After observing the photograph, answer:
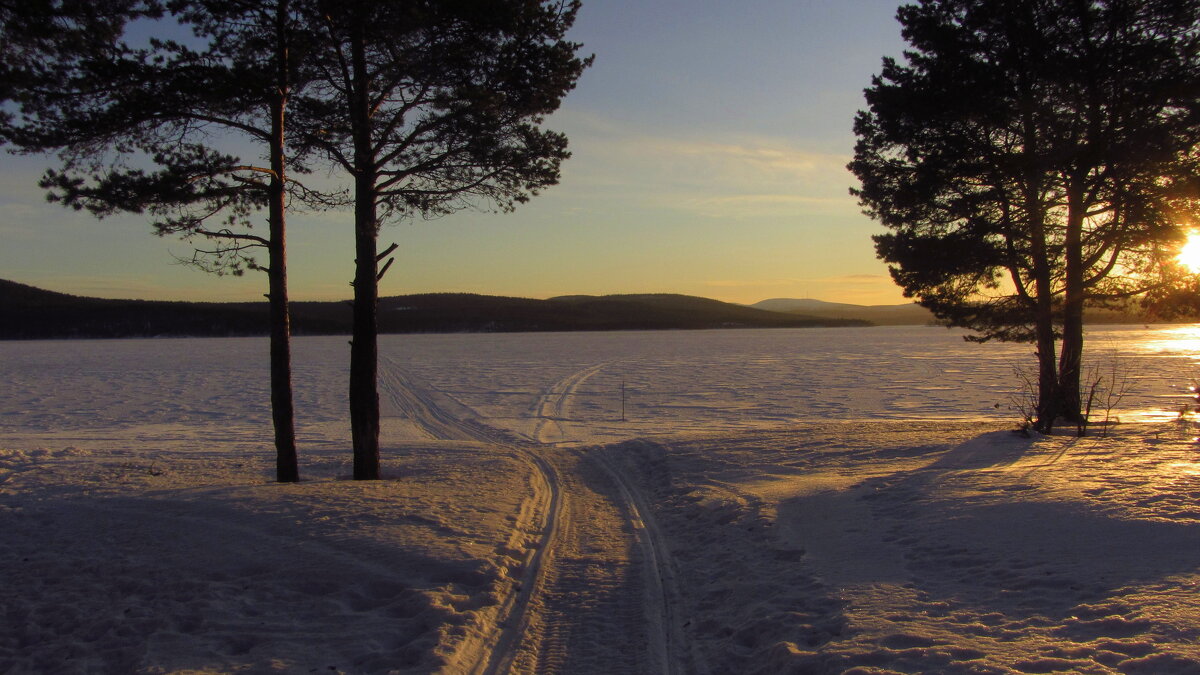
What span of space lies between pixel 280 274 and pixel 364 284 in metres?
1.02

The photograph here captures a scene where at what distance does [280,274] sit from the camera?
30.8 ft

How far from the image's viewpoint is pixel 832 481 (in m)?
9.16

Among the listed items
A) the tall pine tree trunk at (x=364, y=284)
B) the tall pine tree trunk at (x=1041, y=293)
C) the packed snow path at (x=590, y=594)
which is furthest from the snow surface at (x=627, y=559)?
the tall pine tree trunk at (x=1041, y=293)

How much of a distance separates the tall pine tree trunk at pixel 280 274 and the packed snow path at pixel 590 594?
3450 millimetres

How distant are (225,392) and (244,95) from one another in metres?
22.1

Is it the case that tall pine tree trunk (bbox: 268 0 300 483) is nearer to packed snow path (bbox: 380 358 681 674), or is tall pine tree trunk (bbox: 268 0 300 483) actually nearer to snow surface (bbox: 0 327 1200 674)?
snow surface (bbox: 0 327 1200 674)

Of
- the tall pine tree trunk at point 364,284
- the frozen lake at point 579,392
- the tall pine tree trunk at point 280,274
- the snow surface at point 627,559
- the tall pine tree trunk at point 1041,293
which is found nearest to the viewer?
the snow surface at point 627,559

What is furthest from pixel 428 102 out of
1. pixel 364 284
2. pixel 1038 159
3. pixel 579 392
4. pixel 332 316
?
pixel 332 316

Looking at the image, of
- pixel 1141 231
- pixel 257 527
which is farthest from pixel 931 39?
pixel 257 527

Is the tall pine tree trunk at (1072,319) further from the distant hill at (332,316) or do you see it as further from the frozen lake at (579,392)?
the distant hill at (332,316)

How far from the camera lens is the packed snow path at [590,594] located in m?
4.37

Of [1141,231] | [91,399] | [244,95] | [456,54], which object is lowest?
[91,399]

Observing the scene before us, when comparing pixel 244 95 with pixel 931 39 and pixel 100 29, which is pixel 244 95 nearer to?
pixel 100 29

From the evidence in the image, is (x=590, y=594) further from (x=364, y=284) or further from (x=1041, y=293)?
(x=1041, y=293)
